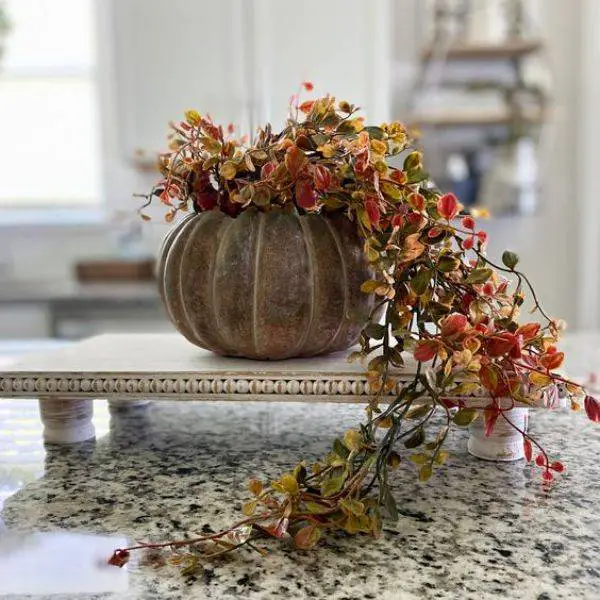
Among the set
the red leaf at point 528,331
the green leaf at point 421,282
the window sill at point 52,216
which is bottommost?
the red leaf at point 528,331

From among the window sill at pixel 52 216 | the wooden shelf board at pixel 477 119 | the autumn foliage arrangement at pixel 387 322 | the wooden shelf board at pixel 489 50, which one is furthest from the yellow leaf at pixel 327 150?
the window sill at pixel 52 216

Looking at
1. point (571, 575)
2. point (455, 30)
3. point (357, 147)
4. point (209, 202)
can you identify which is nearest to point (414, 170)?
point (357, 147)

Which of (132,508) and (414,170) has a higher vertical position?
(414,170)

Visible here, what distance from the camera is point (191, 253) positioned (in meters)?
0.78

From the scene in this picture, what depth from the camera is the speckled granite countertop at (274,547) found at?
1.55 feet

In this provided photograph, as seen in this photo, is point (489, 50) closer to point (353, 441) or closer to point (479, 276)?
point (479, 276)

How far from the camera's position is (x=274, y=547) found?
0.53m

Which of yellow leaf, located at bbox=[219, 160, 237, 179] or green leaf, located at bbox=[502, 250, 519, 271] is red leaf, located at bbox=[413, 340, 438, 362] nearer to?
green leaf, located at bbox=[502, 250, 519, 271]

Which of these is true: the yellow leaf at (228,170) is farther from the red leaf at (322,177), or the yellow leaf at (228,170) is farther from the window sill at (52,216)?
the window sill at (52,216)

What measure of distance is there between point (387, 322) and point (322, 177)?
0.49ft

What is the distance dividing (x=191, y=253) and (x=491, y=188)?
2483mm

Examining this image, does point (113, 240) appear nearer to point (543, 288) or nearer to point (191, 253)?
point (543, 288)

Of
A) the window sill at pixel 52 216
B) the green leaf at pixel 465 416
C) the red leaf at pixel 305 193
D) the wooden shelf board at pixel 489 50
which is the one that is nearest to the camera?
the green leaf at pixel 465 416

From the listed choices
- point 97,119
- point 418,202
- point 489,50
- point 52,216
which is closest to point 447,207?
point 418,202
